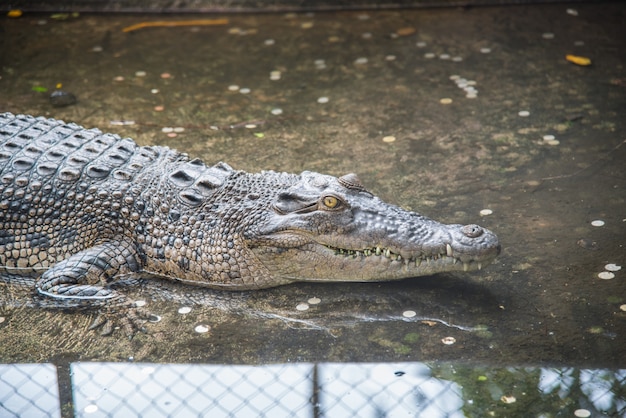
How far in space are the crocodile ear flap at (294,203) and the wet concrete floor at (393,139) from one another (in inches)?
21.4

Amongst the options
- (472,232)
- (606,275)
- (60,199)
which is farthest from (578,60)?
(60,199)

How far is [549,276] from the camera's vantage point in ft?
17.0

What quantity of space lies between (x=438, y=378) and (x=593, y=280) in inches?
53.0

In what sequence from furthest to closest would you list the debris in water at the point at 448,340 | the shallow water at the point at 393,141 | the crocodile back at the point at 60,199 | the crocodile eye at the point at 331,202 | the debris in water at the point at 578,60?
the debris in water at the point at 578,60, the crocodile back at the point at 60,199, the crocodile eye at the point at 331,202, the shallow water at the point at 393,141, the debris in water at the point at 448,340

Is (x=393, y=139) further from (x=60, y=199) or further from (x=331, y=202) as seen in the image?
(x=60, y=199)

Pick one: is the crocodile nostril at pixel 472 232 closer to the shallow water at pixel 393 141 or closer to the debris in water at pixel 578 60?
the shallow water at pixel 393 141

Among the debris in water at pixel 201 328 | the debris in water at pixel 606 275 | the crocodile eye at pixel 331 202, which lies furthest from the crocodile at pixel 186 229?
the debris in water at pixel 606 275

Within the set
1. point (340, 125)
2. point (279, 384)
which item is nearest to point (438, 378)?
point (279, 384)

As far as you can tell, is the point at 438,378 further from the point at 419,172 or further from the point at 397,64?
the point at 397,64

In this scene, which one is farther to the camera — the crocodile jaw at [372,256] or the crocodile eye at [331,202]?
the crocodile eye at [331,202]

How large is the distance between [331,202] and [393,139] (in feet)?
7.19

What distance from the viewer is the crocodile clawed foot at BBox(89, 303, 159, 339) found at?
16.3 feet

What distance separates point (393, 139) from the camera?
705 centimetres

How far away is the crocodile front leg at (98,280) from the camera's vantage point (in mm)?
5152
